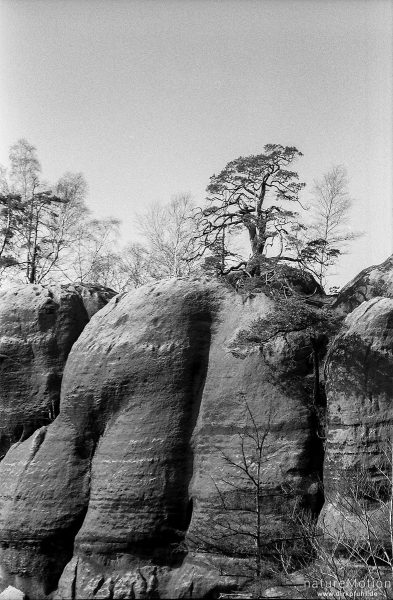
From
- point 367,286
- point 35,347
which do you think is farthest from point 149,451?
point 367,286

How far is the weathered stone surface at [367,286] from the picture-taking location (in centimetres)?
1485

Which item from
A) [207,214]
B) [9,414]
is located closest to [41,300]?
[9,414]

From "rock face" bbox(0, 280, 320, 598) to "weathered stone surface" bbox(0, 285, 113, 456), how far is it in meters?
0.75

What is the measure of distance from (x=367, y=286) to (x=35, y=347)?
820cm

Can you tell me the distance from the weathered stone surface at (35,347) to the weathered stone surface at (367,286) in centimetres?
651

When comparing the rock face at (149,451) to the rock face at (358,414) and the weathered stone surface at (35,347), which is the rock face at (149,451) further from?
the weathered stone surface at (35,347)

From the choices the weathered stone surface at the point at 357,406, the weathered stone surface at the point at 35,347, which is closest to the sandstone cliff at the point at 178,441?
the weathered stone surface at the point at 357,406

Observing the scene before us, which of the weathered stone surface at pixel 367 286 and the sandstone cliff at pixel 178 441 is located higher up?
the weathered stone surface at pixel 367 286

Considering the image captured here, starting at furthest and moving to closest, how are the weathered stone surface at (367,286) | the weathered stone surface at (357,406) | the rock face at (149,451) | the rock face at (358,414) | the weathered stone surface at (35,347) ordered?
1. the weathered stone surface at (35,347)
2. the weathered stone surface at (367,286)
3. the rock face at (149,451)
4. the weathered stone surface at (357,406)
5. the rock face at (358,414)

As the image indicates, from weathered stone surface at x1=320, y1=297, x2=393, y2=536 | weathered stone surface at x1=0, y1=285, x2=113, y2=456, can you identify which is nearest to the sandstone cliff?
weathered stone surface at x1=320, y1=297, x2=393, y2=536

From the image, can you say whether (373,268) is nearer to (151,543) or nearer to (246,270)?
(246,270)

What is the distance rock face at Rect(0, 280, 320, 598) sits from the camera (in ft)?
45.4

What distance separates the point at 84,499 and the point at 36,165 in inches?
628

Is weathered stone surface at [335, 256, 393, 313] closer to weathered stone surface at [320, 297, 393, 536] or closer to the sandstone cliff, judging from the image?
the sandstone cliff
